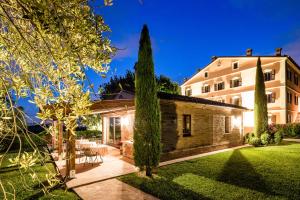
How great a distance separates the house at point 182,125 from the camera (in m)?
12.5

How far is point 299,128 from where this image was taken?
985 inches

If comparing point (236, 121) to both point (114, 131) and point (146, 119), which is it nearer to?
point (114, 131)

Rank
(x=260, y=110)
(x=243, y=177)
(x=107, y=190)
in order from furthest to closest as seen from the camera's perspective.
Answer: (x=260, y=110) → (x=243, y=177) → (x=107, y=190)

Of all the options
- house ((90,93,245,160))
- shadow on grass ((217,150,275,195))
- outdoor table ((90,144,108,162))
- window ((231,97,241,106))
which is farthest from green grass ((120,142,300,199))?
window ((231,97,241,106))

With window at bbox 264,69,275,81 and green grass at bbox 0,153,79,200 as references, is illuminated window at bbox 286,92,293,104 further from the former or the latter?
green grass at bbox 0,153,79,200

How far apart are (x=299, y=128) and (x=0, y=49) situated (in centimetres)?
2980

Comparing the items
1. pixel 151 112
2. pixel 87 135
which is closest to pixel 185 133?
pixel 151 112

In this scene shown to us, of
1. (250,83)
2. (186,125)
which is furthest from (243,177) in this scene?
(250,83)

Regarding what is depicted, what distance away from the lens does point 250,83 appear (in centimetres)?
2969

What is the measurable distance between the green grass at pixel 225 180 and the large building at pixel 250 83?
49.7 feet

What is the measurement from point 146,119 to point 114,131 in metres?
8.82

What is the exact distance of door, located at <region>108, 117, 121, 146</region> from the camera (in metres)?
17.0

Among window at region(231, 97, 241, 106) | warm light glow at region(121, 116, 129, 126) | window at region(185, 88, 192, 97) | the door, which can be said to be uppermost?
window at region(185, 88, 192, 97)

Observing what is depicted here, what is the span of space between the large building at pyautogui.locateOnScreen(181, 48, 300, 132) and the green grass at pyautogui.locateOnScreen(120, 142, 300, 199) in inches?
597
